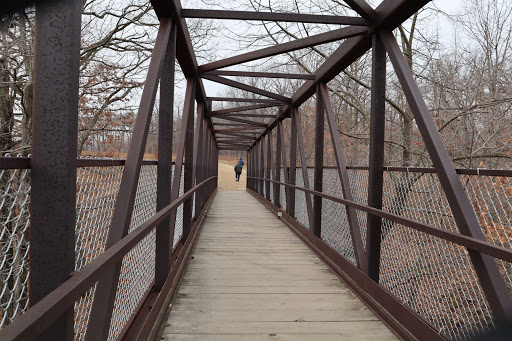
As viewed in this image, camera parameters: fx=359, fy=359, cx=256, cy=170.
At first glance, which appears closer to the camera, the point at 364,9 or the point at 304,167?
the point at 364,9

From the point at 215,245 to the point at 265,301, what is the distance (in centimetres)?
258

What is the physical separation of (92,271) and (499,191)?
2.61 m

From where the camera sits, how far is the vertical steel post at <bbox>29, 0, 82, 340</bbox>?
128cm

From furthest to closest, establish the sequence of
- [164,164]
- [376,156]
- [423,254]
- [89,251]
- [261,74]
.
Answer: [261,74] → [423,254] → [376,156] → [164,164] → [89,251]

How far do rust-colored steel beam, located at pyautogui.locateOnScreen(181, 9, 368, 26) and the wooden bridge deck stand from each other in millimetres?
2823

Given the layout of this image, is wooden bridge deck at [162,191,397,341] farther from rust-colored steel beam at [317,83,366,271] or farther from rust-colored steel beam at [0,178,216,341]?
rust-colored steel beam at [0,178,216,341]

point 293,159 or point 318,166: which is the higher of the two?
point 293,159

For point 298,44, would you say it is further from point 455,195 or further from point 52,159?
point 52,159

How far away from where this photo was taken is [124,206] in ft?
A: 6.95

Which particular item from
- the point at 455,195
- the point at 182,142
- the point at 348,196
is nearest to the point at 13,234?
the point at 455,195

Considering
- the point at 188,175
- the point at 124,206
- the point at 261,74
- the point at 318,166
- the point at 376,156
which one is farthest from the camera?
the point at 261,74

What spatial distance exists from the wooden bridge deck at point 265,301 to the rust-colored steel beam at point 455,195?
964 millimetres

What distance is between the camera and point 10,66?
5781 millimetres

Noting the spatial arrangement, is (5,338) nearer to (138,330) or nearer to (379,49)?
(138,330)
